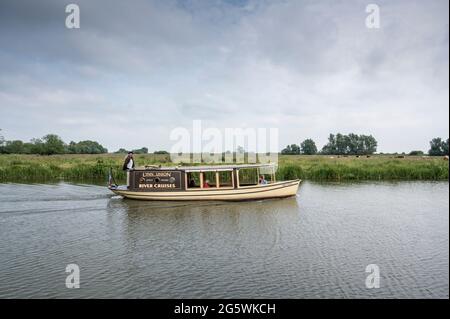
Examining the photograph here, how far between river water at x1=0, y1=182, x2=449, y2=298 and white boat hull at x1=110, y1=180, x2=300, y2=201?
745mm

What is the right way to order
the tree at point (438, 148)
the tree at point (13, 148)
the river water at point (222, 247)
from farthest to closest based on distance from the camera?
the tree at point (13, 148)
the tree at point (438, 148)
the river water at point (222, 247)

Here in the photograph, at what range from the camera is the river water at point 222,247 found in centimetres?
1049

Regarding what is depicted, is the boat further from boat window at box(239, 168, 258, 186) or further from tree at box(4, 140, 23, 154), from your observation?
tree at box(4, 140, 23, 154)

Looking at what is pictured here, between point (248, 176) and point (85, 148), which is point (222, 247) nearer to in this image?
point (248, 176)

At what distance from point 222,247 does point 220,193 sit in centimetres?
1048

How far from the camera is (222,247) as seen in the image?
14219mm

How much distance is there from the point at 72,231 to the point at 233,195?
1086 centimetres

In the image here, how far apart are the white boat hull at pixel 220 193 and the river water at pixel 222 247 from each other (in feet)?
2.44

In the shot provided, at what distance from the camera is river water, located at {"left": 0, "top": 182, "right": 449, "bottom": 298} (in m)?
10.5

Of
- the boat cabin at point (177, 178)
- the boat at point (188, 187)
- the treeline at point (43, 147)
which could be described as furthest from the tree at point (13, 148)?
the boat cabin at point (177, 178)

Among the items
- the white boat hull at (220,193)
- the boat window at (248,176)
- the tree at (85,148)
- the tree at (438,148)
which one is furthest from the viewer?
the tree at (85,148)

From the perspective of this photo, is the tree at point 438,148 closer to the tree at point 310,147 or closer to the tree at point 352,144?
the tree at point 352,144
